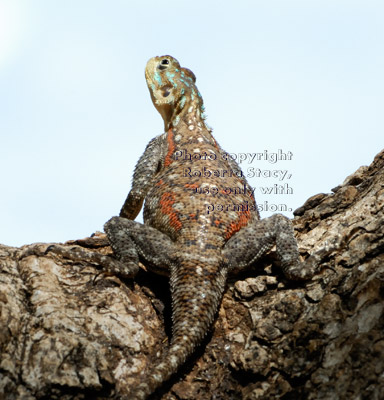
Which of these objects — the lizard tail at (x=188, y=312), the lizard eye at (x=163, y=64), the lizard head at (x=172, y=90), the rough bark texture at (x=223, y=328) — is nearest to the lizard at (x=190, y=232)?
the lizard tail at (x=188, y=312)

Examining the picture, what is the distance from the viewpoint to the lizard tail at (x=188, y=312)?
445 centimetres

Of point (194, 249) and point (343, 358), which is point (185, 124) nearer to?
point (194, 249)

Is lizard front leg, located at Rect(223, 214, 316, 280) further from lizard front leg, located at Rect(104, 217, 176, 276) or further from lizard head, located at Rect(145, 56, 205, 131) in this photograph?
lizard head, located at Rect(145, 56, 205, 131)

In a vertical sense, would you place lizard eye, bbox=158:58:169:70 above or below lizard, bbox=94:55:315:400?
above

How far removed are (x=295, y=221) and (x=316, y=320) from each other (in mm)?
2191

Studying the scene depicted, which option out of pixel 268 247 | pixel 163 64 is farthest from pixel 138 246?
pixel 163 64

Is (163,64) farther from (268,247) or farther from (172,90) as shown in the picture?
(268,247)

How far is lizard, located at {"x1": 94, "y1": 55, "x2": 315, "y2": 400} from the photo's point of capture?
16.2 feet

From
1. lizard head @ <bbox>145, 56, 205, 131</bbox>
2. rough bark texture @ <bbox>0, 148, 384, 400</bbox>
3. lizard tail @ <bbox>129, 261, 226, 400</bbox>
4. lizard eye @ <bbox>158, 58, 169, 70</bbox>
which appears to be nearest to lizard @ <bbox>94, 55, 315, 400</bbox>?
lizard tail @ <bbox>129, 261, 226, 400</bbox>

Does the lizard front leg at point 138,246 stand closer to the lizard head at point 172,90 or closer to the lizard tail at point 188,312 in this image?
the lizard tail at point 188,312

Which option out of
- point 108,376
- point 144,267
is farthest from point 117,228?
point 108,376

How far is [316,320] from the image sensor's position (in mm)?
4801

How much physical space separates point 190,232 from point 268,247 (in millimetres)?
837

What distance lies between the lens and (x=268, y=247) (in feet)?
18.9
